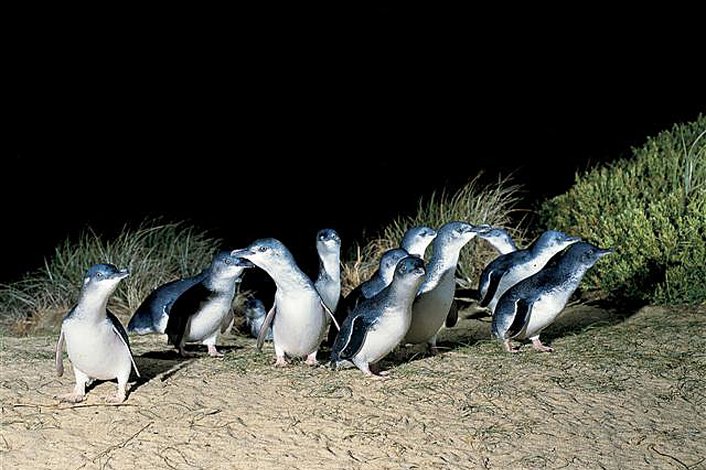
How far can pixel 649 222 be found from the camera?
864 cm

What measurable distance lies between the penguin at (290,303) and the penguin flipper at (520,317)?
40.5 inches

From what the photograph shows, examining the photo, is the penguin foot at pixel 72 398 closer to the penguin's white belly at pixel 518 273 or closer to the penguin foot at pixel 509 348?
the penguin foot at pixel 509 348

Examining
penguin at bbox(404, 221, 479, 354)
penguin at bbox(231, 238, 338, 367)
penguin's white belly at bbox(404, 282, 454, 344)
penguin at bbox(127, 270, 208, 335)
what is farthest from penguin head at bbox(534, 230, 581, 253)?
penguin at bbox(127, 270, 208, 335)

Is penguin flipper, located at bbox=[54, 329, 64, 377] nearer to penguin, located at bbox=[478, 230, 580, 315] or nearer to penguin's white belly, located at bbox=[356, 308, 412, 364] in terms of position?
penguin's white belly, located at bbox=[356, 308, 412, 364]

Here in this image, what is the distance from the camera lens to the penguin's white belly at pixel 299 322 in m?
6.16

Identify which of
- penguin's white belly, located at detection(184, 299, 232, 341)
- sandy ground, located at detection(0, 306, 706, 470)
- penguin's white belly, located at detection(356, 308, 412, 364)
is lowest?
sandy ground, located at detection(0, 306, 706, 470)

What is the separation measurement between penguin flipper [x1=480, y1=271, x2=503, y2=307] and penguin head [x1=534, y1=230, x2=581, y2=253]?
0.35m

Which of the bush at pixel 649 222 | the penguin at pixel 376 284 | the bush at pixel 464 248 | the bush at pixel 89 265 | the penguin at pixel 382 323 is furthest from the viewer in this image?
the bush at pixel 464 248

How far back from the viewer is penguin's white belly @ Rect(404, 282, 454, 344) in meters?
6.55

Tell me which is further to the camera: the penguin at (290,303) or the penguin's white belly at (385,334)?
the penguin at (290,303)

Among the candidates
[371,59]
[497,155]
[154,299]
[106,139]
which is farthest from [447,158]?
[154,299]

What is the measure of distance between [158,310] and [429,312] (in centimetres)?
176

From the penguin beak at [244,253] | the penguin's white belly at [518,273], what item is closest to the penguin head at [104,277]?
the penguin beak at [244,253]

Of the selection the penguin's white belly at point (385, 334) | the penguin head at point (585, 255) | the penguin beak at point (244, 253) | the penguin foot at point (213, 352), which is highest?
the penguin beak at point (244, 253)
